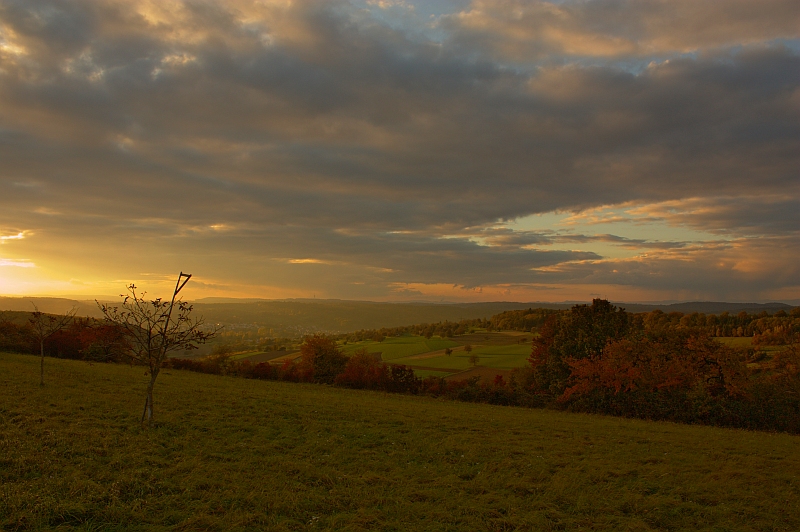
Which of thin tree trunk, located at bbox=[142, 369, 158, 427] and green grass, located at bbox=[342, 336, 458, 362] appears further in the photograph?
green grass, located at bbox=[342, 336, 458, 362]

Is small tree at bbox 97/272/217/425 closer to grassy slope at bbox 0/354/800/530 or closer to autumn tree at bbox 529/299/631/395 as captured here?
grassy slope at bbox 0/354/800/530

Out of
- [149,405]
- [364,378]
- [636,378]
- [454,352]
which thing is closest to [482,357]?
[454,352]

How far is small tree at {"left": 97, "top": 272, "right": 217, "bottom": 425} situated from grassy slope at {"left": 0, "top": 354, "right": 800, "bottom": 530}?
91.1 inches

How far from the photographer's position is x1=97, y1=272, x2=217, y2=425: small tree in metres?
14.4

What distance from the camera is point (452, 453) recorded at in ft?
46.6

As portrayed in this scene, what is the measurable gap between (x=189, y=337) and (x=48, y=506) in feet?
22.6

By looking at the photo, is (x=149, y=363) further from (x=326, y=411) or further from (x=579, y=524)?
(x=579, y=524)

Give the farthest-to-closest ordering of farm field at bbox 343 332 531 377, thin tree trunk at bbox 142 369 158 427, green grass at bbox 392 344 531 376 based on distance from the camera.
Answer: green grass at bbox 392 344 531 376
farm field at bbox 343 332 531 377
thin tree trunk at bbox 142 369 158 427

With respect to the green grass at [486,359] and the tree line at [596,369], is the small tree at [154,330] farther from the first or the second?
the green grass at [486,359]

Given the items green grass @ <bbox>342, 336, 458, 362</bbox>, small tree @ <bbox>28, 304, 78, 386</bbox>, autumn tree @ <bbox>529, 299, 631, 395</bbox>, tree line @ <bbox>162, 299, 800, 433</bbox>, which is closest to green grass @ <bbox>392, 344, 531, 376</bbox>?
green grass @ <bbox>342, 336, 458, 362</bbox>

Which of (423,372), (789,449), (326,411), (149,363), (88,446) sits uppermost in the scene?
(149,363)

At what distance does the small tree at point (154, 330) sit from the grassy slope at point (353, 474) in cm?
231

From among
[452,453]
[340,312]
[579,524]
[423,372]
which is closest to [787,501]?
[579,524]

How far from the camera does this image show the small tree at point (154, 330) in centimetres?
1437
